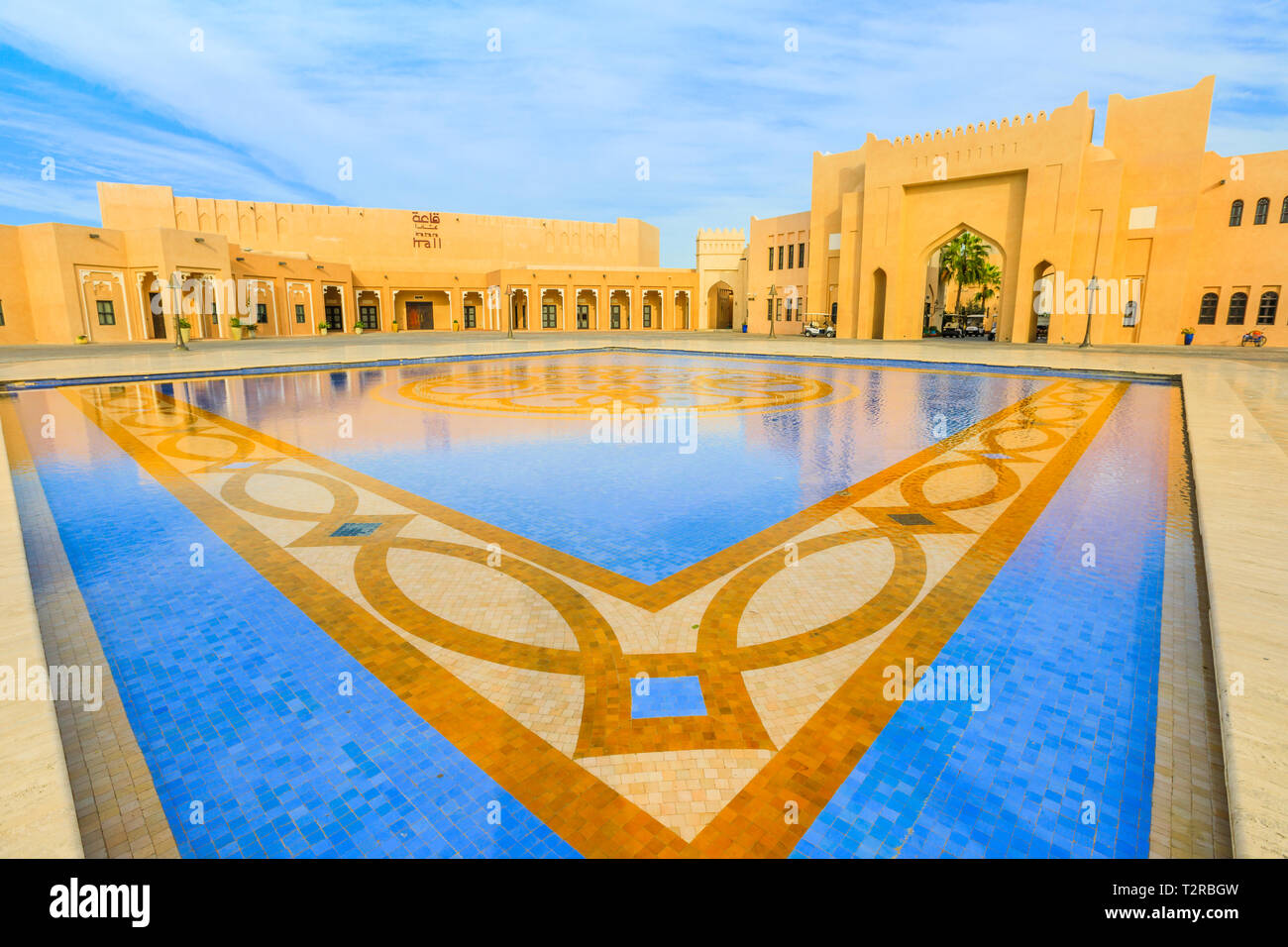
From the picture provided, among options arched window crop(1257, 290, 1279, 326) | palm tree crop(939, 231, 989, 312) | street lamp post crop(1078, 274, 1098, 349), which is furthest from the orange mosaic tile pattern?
palm tree crop(939, 231, 989, 312)

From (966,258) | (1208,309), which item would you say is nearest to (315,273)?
(966,258)

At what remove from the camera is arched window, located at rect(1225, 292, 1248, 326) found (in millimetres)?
26531

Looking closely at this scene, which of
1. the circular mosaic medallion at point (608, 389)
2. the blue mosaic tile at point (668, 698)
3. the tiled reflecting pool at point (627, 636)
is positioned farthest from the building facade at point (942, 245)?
the blue mosaic tile at point (668, 698)

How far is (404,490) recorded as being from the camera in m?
6.99

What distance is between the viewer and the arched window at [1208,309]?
89.2 feet

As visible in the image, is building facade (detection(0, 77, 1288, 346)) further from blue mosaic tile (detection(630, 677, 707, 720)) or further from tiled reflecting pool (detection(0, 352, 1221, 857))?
blue mosaic tile (detection(630, 677, 707, 720))

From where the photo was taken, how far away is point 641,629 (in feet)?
13.2

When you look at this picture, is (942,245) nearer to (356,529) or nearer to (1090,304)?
(1090,304)

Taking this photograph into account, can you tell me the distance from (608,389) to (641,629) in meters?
11.6

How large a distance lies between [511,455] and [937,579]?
18.2 feet

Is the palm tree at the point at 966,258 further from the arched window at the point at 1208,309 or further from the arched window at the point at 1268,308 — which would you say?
the arched window at the point at 1268,308
